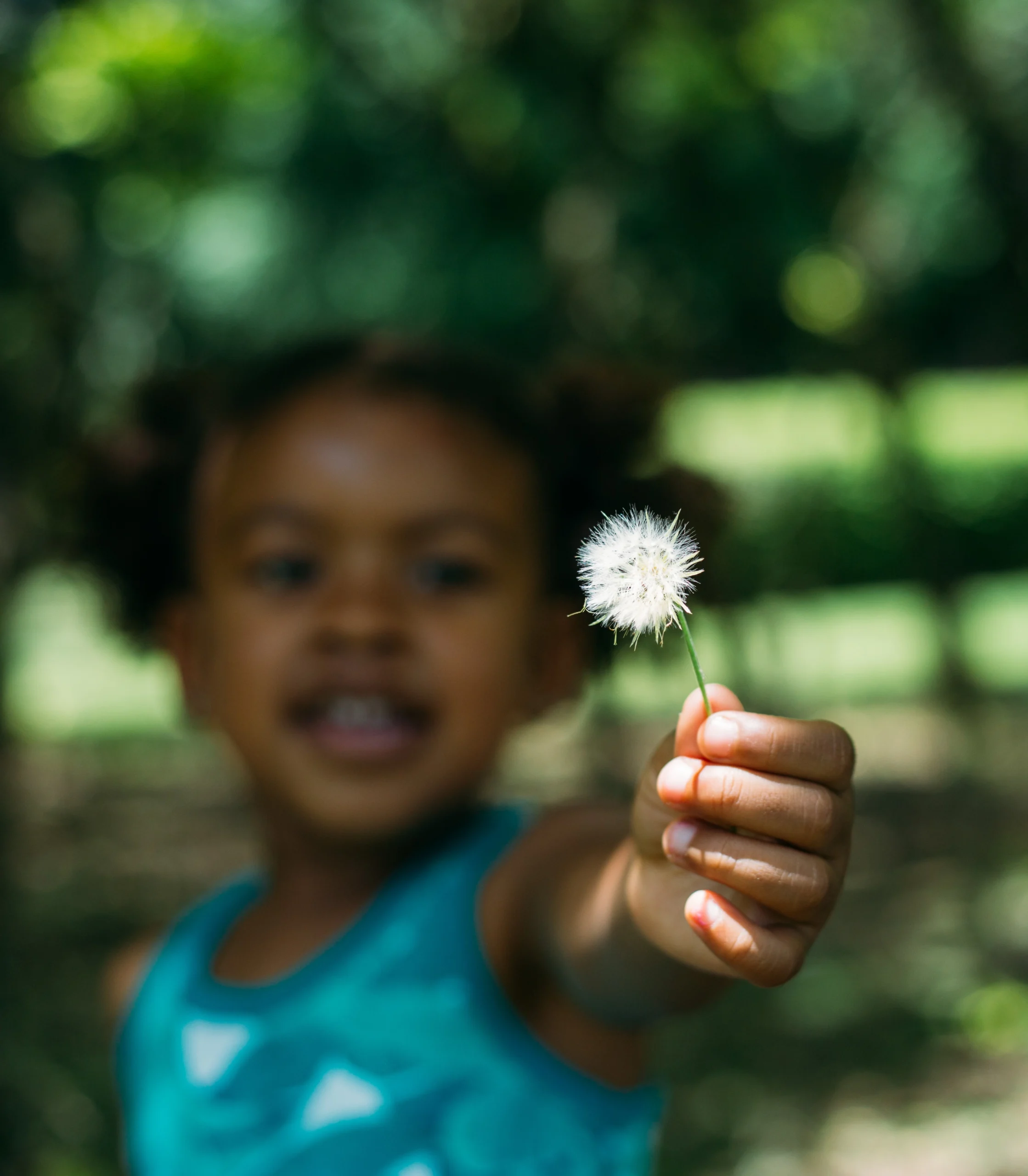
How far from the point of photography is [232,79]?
153 inches

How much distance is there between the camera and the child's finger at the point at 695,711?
0.72 metres

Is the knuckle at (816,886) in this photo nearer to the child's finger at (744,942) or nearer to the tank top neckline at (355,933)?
the child's finger at (744,942)

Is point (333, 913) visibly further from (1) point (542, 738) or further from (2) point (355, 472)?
(1) point (542, 738)

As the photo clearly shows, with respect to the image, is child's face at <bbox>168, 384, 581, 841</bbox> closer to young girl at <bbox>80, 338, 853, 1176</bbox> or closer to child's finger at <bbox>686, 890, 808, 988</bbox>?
young girl at <bbox>80, 338, 853, 1176</bbox>

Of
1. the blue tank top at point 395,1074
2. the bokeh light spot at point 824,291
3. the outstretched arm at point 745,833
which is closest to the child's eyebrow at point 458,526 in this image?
the blue tank top at point 395,1074

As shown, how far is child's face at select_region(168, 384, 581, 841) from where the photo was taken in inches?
55.6

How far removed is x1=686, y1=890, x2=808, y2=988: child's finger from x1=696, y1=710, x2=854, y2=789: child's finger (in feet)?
0.25

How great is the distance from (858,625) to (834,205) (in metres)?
5.11

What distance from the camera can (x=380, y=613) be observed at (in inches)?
54.7

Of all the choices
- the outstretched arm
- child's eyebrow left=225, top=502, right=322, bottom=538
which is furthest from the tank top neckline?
the outstretched arm

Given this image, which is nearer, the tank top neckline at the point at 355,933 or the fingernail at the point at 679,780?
the fingernail at the point at 679,780

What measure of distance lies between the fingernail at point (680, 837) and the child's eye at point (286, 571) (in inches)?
30.6

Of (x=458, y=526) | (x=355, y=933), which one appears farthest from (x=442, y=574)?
(x=355, y=933)

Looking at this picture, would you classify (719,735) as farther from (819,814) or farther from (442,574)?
(442,574)
